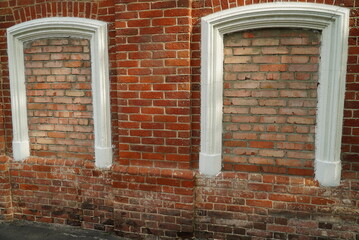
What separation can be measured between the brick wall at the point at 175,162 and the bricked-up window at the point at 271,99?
42 millimetres

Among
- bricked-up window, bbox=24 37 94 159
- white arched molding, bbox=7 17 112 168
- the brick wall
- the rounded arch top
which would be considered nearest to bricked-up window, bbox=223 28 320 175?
the brick wall

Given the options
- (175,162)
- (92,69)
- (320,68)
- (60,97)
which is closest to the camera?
(320,68)

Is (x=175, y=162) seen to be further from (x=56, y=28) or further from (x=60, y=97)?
(x=56, y=28)

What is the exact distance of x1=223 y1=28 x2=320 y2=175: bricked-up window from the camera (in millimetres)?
2660

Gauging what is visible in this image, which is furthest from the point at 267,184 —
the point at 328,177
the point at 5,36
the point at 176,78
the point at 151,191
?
the point at 5,36

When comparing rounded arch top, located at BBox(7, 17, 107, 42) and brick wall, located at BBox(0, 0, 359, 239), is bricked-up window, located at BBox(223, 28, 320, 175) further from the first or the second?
rounded arch top, located at BBox(7, 17, 107, 42)

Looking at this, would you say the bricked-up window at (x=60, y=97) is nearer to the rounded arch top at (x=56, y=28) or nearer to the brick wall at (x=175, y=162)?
the rounded arch top at (x=56, y=28)

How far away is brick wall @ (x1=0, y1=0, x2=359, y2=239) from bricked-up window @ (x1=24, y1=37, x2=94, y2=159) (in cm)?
31

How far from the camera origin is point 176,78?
2.79m

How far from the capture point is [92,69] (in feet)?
10.3

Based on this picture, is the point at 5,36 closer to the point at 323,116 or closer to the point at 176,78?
the point at 176,78

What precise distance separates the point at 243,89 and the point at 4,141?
3013 mm

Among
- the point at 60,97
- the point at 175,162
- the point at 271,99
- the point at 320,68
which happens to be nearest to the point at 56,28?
the point at 60,97

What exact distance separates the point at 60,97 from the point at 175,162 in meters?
1.60
